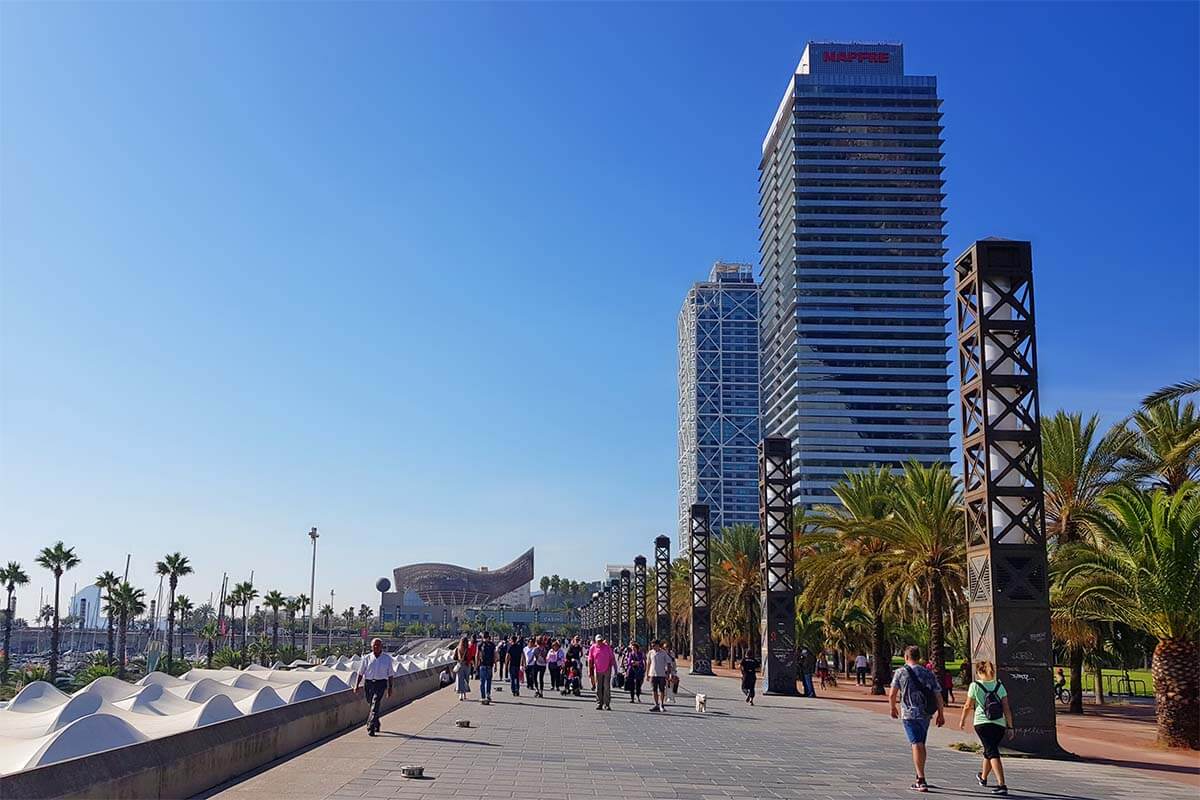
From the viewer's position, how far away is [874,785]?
12289 millimetres

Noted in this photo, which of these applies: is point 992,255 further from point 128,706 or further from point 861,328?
point 861,328

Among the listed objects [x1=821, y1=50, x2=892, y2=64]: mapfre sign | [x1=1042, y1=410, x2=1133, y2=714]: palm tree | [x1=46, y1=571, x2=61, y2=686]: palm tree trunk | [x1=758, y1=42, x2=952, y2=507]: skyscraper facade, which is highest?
[x1=821, y1=50, x2=892, y2=64]: mapfre sign

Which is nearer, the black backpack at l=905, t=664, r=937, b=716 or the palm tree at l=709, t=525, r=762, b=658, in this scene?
the black backpack at l=905, t=664, r=937, b=716

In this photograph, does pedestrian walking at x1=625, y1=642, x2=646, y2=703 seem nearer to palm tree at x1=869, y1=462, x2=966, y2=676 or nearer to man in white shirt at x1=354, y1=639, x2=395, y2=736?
palm tree at x1=869, y1=462, x2=966, y2=676

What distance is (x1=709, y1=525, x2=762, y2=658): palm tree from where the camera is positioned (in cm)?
5153

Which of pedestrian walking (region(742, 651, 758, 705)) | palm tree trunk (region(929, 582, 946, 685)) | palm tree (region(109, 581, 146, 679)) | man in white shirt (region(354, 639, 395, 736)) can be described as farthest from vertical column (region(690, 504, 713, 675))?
palm tree (region(109, 581, 146, 679))

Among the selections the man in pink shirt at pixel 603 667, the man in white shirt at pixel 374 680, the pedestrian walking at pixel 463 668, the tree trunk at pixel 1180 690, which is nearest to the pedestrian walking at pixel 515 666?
the pedestrian walking at pixel 463 668

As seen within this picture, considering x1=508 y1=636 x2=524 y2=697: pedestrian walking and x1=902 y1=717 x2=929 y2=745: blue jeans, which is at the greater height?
x1=902 y1=717 x2=929 y2=745: blue jeans

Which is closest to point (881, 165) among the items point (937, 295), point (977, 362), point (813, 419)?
point (937, 295)

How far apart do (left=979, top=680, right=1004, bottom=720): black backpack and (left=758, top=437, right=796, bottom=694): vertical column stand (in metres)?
18.3

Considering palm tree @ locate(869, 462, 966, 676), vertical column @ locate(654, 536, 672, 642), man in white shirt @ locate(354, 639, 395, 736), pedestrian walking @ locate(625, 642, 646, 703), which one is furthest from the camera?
vertical column @ locate(654, 536, 672, 642)

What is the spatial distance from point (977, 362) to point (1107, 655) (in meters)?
18.7

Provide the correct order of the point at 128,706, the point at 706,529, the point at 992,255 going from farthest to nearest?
the point at 706,529 → the point at 992,255 → the point at 128,706

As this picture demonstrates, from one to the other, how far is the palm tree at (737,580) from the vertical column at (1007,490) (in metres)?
31.5
